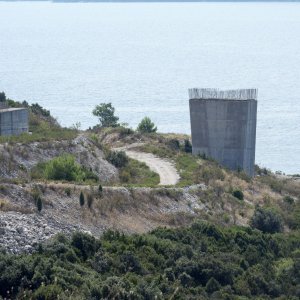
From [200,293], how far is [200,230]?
6895mm

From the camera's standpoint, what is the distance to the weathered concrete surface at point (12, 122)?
5009 cm

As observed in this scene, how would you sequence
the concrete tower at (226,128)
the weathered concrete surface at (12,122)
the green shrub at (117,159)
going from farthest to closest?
the concrete tower at (226,128) → the weathered concrete surface at (12,122) → the green shrub at (117,159)

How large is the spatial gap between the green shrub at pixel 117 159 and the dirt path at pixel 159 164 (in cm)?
120

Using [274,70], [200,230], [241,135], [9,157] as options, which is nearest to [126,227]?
[200,230]

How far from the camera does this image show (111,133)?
5938 centimetres

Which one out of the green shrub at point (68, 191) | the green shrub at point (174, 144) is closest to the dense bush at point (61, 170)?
the green shrub at point (68, 191)

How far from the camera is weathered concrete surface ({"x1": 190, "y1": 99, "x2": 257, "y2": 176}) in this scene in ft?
188

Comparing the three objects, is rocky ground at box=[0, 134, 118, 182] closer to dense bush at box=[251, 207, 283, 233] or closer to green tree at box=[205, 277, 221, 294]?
dense bush at box=[251, 207, 283, 233]

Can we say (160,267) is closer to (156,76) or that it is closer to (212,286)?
(212,286)

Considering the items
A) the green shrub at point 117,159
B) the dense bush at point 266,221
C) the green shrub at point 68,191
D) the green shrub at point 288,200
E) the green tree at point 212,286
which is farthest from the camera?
the green shrub at point 288,200

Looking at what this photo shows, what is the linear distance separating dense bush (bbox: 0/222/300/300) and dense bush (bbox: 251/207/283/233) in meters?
3.04

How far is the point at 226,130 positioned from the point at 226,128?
113 millimetres

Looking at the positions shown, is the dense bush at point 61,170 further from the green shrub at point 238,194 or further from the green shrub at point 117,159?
the green shrub at point 238,194

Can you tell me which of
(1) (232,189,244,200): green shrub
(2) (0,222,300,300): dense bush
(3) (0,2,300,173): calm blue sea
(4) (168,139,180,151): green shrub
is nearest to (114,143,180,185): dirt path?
(4) (168,139,180,151): green shrub
